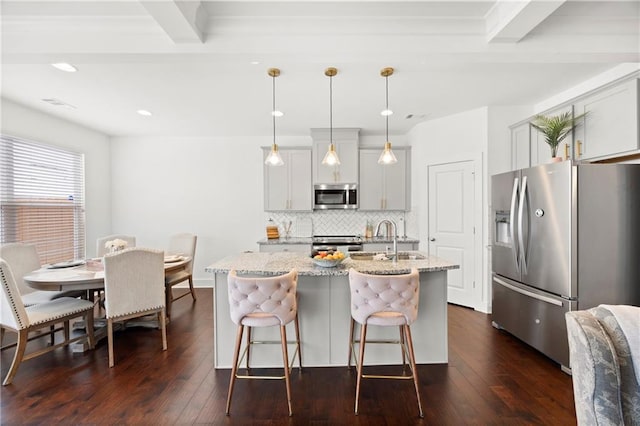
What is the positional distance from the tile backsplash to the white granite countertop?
92.9 inches

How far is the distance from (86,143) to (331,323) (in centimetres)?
474

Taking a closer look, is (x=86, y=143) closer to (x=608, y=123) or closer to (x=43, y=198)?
(x=43, y=198)

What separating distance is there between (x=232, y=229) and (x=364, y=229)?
2271mm

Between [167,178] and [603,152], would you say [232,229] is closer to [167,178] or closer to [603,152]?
[167,178]

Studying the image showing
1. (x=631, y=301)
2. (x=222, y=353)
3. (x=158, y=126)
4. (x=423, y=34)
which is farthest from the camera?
(x=158, y=126)

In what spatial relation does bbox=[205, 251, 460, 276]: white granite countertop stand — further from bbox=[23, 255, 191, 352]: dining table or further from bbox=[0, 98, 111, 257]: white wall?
bbox=[0, 98, 111, 257]: white wall

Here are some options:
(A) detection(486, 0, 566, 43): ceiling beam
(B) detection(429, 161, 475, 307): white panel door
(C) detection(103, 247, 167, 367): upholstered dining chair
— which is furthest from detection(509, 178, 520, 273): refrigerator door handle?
(C) detection(103, 247, 167, 367): upholstered dining chair

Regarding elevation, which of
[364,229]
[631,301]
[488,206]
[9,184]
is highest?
[9,184]

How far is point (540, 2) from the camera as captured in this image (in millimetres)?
1814

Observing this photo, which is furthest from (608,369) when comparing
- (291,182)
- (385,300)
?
(291,182)

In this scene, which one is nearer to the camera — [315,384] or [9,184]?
[315,384]


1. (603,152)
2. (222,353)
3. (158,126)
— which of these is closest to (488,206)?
(603,152)

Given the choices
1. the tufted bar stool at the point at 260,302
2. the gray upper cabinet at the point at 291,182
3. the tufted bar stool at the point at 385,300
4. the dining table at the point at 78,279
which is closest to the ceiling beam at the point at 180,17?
the tufted bar stool at the point at 260,302

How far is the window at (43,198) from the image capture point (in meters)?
3.64
